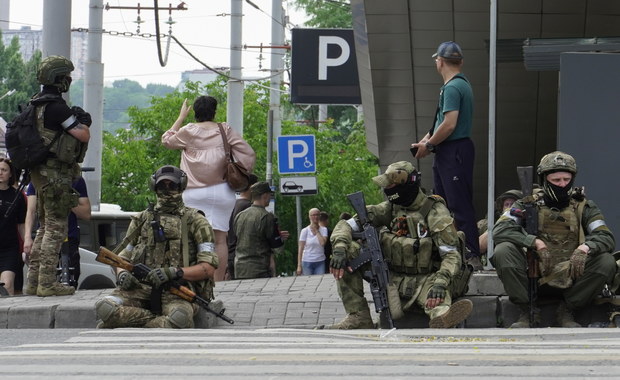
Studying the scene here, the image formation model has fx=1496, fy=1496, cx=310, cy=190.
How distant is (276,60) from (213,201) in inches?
924

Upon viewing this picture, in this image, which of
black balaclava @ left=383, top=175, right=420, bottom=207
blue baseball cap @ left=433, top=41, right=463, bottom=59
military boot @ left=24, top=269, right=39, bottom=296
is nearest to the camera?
black balaclava @ left=383, top=175, right=420, bottom=207

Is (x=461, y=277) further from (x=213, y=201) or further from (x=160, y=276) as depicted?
(x=213, y=201)

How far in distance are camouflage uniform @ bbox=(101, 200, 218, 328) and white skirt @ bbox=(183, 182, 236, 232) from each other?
229 centimetres

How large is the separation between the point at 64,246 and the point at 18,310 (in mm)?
1232

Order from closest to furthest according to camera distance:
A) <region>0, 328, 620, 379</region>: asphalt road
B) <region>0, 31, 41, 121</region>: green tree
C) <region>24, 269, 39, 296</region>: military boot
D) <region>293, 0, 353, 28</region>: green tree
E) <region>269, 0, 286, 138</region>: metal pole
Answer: <region>0, 328, 620, 379</region>: asphalt road → <region>24, 269, 39, 296</region>: military boot → <region>269, 0, 286, 138</region>: metal pole → <region>293, 0, 353, 28</region>: green tree → <region>0, 31, 41, 121</region>: green tree

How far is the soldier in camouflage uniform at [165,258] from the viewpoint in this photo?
10654 mm

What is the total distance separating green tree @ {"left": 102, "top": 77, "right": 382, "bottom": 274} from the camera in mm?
36031

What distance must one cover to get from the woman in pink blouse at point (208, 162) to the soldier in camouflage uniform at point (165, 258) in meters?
2.26

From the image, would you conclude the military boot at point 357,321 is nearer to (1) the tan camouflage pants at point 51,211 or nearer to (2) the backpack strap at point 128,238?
(2) the backpack strap at point 128,238

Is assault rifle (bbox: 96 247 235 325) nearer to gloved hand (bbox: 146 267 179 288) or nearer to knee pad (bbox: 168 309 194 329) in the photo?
gloved hand (bbox: 146 267 179 288)

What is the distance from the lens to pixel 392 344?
28.5 feet

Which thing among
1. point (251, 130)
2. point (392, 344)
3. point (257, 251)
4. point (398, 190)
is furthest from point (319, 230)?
point (251, 130)

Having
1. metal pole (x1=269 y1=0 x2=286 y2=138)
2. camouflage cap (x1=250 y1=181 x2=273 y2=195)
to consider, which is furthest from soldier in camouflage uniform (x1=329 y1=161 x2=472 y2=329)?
metal pole (x1=269 y1=0 x2=286 y2=138)

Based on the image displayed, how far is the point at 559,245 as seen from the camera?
10.5 m
